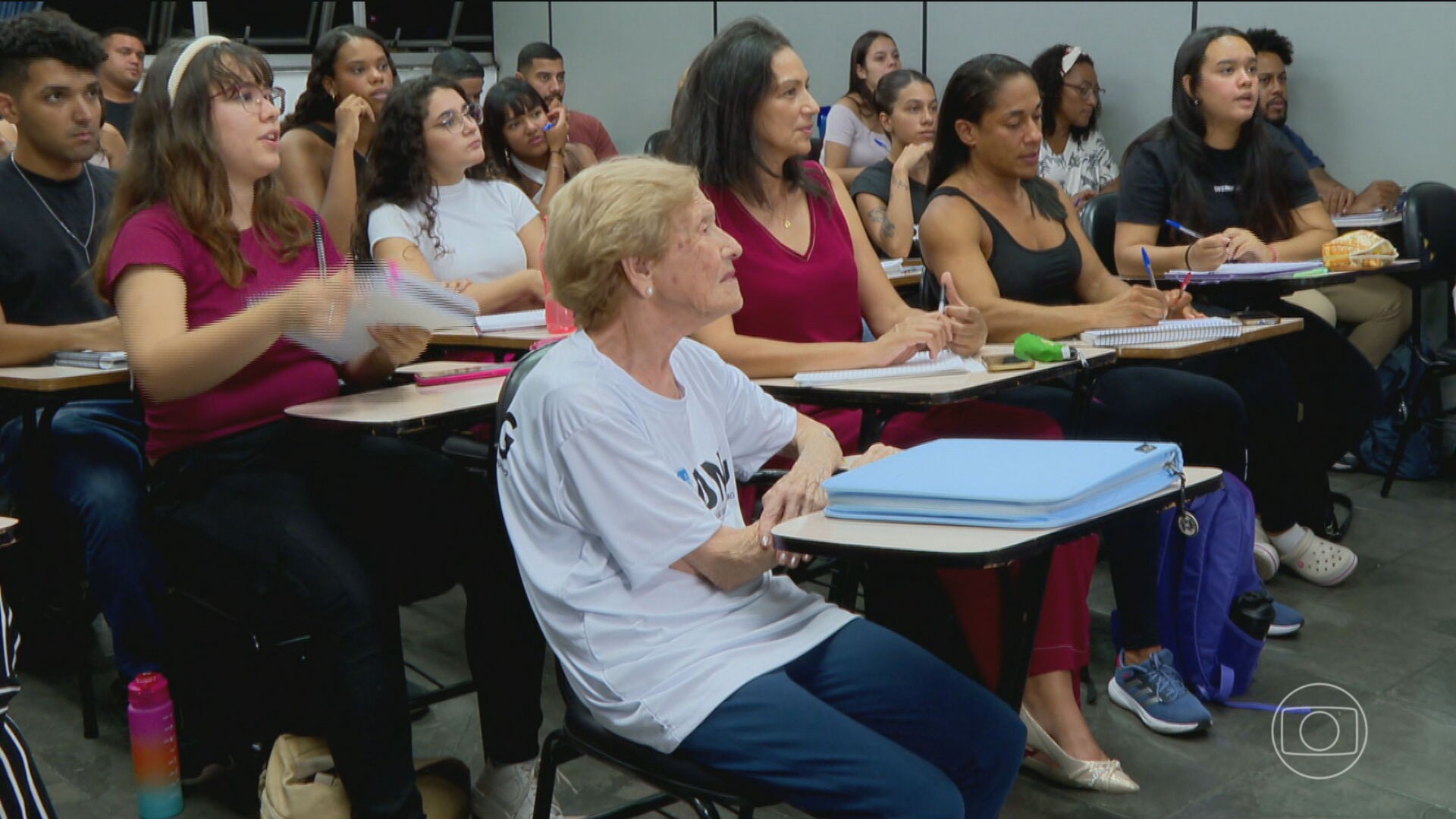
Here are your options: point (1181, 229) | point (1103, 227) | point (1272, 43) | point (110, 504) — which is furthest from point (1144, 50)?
point (110, 504)

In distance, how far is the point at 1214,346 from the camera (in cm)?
279

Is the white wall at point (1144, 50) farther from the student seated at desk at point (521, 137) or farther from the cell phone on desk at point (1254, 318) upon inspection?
the student seated at desk at point (521, 137)

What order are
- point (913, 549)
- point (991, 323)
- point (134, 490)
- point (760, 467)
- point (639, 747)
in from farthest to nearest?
point (991, 323) → point (134, 490) → point (760, 467) → point (639, 747) → point (913, 549)

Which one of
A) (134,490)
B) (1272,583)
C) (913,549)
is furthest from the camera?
(1272,583)

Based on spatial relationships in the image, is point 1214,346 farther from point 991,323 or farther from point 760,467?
point 760,467

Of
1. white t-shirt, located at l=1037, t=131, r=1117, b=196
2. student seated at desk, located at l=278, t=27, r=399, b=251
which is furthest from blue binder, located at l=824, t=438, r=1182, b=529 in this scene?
white t-shirt, located at l=1037, t=131, r=1117, b=196

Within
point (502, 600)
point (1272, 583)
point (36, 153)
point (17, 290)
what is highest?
point (36, 153)

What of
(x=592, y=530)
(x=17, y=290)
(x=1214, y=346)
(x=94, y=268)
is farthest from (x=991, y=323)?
(x=17, y=290)

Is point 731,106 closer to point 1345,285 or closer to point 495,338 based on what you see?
point 495,338

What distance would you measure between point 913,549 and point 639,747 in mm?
435

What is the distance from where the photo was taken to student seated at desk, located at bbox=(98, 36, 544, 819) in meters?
2.15

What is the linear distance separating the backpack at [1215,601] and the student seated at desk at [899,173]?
1.71 m

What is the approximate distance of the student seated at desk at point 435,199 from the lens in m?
3.58

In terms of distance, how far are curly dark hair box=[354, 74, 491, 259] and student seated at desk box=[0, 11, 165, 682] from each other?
Answer: 2.16 feet
